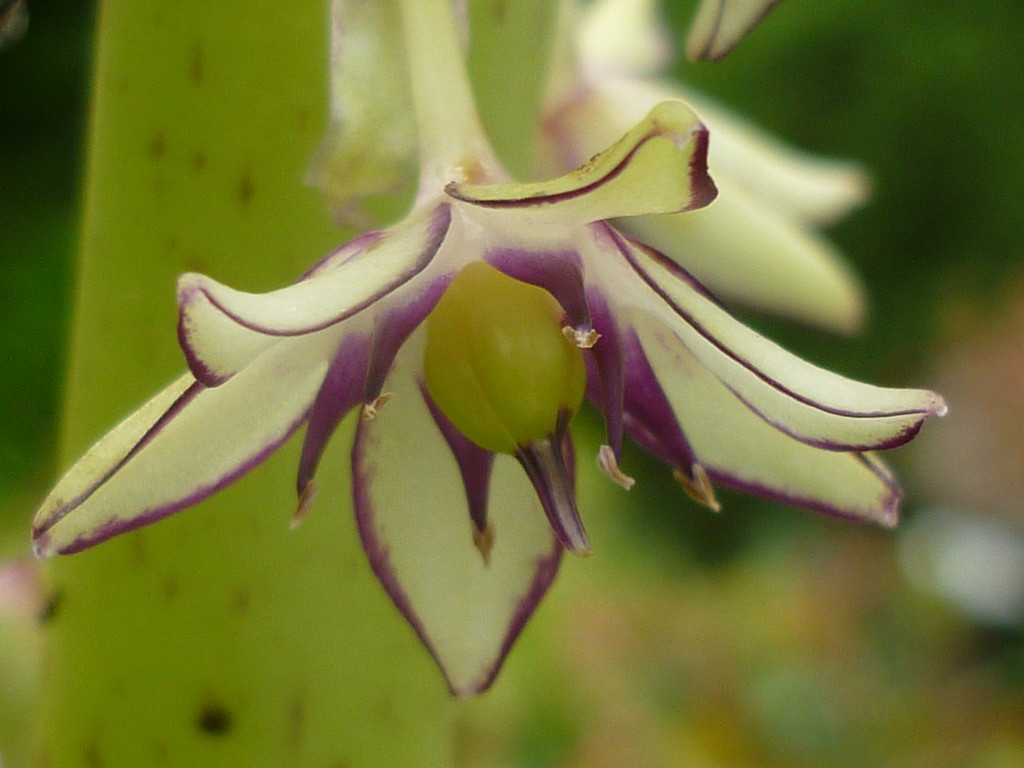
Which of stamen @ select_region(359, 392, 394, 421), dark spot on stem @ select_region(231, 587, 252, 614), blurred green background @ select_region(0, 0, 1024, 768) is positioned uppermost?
stamen @ select_region(359, 392, 394, 421)

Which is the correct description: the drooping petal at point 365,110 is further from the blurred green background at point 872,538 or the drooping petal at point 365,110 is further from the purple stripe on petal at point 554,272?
the blurred green background at point 872,538

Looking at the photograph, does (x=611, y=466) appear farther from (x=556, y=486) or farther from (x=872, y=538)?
(x=872, y=538)

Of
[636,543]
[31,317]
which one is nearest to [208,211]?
[31,317]

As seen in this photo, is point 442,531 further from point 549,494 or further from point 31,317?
point 31,317

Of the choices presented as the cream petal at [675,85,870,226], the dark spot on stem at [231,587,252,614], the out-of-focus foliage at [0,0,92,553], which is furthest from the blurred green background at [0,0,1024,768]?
the dark spot on stem at [231,587,252,614]

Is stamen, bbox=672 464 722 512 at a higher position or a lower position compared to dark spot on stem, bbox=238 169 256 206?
lower

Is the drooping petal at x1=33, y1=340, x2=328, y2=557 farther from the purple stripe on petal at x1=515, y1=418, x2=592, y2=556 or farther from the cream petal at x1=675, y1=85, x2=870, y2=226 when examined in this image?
the cream petal at x1=675, y1=85, x2=870, y2=226
